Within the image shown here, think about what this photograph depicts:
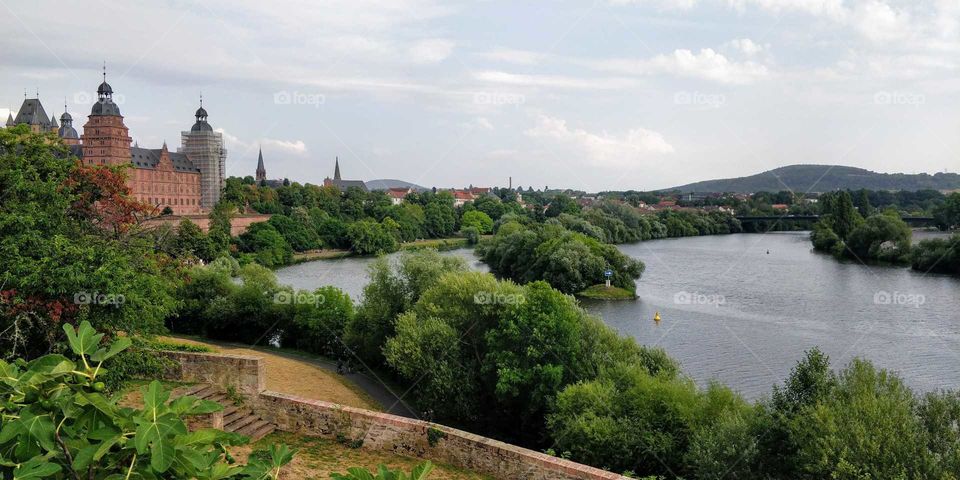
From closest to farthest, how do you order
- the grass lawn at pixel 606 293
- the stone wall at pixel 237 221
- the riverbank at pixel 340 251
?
the grass lawn at pixel 606 293, the riverbank at pixel 340 251, the stone wall at pixel 237 221

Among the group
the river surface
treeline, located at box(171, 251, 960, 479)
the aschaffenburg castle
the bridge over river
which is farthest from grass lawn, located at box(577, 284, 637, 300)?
the bridge over river

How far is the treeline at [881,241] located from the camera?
178ft

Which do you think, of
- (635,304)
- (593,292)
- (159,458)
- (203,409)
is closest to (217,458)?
(203,409)

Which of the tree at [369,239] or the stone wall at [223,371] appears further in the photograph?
the tree at [369,239]

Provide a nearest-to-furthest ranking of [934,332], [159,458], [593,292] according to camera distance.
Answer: [159,458]
[934,332]
[593,292]

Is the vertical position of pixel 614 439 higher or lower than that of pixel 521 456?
lower

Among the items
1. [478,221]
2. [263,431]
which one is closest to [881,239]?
[478,221]

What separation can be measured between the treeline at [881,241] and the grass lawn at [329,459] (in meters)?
53.7

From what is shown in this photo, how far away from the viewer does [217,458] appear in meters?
3.56

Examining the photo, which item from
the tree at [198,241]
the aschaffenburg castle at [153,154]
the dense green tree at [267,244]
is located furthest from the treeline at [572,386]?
the aschaffenburg castle at [153,154]

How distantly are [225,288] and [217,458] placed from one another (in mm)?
29700

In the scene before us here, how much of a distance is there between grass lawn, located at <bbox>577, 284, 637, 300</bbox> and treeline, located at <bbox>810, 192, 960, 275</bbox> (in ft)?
83.5

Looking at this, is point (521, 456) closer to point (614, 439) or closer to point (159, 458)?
point (614, 439)

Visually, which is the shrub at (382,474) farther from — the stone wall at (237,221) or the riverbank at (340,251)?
the stone wall at (237,221)
